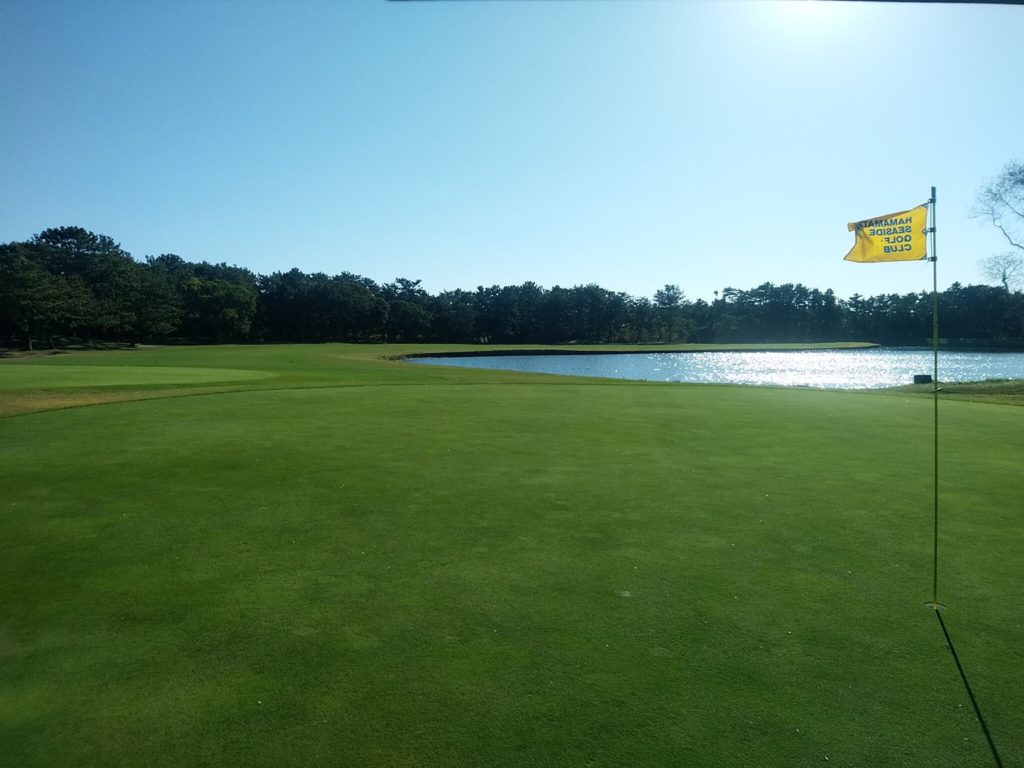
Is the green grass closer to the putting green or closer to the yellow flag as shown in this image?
the yellow flag

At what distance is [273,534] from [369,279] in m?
131

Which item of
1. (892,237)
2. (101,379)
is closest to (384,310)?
(101,379)

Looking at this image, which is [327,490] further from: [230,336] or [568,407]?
[230,336]

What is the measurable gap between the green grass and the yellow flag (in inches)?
94.3

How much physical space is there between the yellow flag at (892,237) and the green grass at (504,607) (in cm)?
240

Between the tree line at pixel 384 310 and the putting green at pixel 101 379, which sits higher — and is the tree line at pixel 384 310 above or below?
above

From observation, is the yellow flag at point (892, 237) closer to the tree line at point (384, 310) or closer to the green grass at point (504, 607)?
the green grass at point (504, 607)

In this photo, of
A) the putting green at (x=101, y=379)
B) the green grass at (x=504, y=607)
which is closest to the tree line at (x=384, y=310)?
the putting green at (x=101, y=379)

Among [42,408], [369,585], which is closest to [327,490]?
[369,585]

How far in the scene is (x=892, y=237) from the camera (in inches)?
217

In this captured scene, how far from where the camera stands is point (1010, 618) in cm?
429

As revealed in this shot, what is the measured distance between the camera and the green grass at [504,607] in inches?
123

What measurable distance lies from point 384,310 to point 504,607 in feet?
329

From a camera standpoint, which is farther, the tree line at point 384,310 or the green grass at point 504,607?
the tree line at point 384,310
